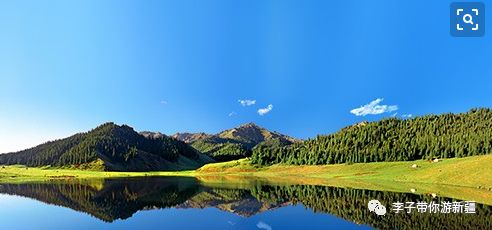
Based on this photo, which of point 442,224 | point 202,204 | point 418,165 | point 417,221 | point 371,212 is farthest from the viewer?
point 418,165

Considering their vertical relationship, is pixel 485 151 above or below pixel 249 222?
above

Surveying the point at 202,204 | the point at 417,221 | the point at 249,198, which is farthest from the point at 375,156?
the point at 417,221

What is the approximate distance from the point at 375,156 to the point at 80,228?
166 m

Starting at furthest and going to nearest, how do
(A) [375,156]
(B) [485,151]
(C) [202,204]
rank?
(A) [375,156]
(B) [485,151]
(C) [202,204]

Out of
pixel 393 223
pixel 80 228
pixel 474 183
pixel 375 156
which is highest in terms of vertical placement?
pixel 375 156

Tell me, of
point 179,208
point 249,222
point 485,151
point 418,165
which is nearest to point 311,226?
point 249,222

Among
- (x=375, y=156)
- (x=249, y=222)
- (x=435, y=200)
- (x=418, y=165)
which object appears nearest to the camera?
(x=249, y=222)

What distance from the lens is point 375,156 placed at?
19762 centimetres

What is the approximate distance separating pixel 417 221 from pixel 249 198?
1759 inches

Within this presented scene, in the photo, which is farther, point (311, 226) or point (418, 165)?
point (418, 165)

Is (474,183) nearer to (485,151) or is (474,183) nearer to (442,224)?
(442,224)

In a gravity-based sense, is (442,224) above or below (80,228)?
above

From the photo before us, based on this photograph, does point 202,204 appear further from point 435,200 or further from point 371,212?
point 435,200

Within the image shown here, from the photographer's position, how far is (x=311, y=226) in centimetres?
5300
